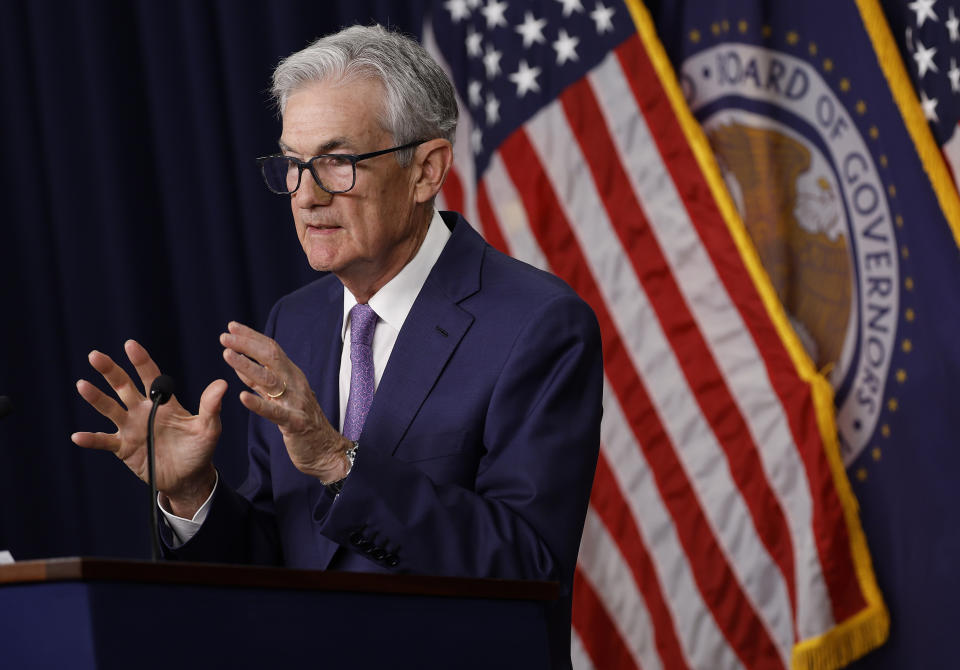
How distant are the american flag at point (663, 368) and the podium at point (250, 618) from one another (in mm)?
1750

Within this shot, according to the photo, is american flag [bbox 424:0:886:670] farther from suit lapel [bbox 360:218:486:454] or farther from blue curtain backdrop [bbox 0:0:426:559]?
suit lapel [bbox 360:218:486:454]

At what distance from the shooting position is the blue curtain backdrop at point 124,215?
362 cm

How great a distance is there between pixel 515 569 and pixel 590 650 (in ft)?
5.63

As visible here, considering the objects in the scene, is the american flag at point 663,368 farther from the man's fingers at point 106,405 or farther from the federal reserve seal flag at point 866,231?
the man's fingers at point 106,405

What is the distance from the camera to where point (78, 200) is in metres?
3.67

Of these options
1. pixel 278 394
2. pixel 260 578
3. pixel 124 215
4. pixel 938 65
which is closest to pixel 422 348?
pixel 278 394

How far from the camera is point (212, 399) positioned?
1628 millimetres

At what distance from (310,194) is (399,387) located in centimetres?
33

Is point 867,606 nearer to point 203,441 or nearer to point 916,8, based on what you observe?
point 916,8

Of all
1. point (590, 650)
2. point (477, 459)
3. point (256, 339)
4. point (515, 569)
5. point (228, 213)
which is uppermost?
point (228, 213)

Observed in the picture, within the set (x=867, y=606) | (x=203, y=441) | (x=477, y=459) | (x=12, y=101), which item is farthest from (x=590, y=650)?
(x=12, y=101)

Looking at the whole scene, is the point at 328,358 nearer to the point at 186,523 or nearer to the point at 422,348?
the point at 422,348

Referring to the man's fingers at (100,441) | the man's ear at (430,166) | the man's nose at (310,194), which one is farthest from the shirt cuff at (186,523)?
the man's ear at (430,166)

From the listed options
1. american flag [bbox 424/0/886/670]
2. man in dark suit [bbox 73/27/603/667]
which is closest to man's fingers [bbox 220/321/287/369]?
man in dark suit [bbox 73/27/603/667]
